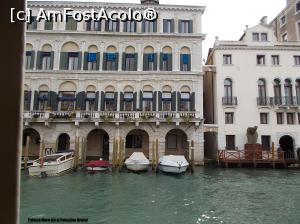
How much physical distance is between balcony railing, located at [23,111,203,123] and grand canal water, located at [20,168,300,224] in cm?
539

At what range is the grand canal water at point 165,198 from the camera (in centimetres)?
892

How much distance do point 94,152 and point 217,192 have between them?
44.9 feet

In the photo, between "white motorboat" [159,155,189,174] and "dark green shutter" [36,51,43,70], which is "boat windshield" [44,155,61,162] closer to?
"white motorboat" [159,155,189,174]

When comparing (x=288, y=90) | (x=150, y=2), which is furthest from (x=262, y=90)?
(x=150, y=2)

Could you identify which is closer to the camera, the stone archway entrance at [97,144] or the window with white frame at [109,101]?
the window with white frame at [109,101]

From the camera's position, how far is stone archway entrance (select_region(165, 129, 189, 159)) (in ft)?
77.9

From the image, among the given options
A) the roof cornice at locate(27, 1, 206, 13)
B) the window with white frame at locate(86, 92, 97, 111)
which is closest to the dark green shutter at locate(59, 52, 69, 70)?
the window with white frame at locate(86, 92, 97, 111)

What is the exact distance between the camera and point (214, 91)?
79.4ft

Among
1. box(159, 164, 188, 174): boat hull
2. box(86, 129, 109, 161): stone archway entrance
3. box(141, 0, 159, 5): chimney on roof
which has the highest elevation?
box(141, 0, 159, 5): chimney on roof

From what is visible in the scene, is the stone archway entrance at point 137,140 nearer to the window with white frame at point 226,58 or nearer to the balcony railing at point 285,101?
the window with white frame at point 226,58

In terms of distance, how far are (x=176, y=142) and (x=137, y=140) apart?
11.5 feet

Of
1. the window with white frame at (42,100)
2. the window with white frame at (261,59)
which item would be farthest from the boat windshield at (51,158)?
the window with white frame at (261,59)

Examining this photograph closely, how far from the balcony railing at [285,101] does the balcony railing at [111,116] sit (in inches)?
269

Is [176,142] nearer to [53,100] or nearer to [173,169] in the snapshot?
[173,169]
